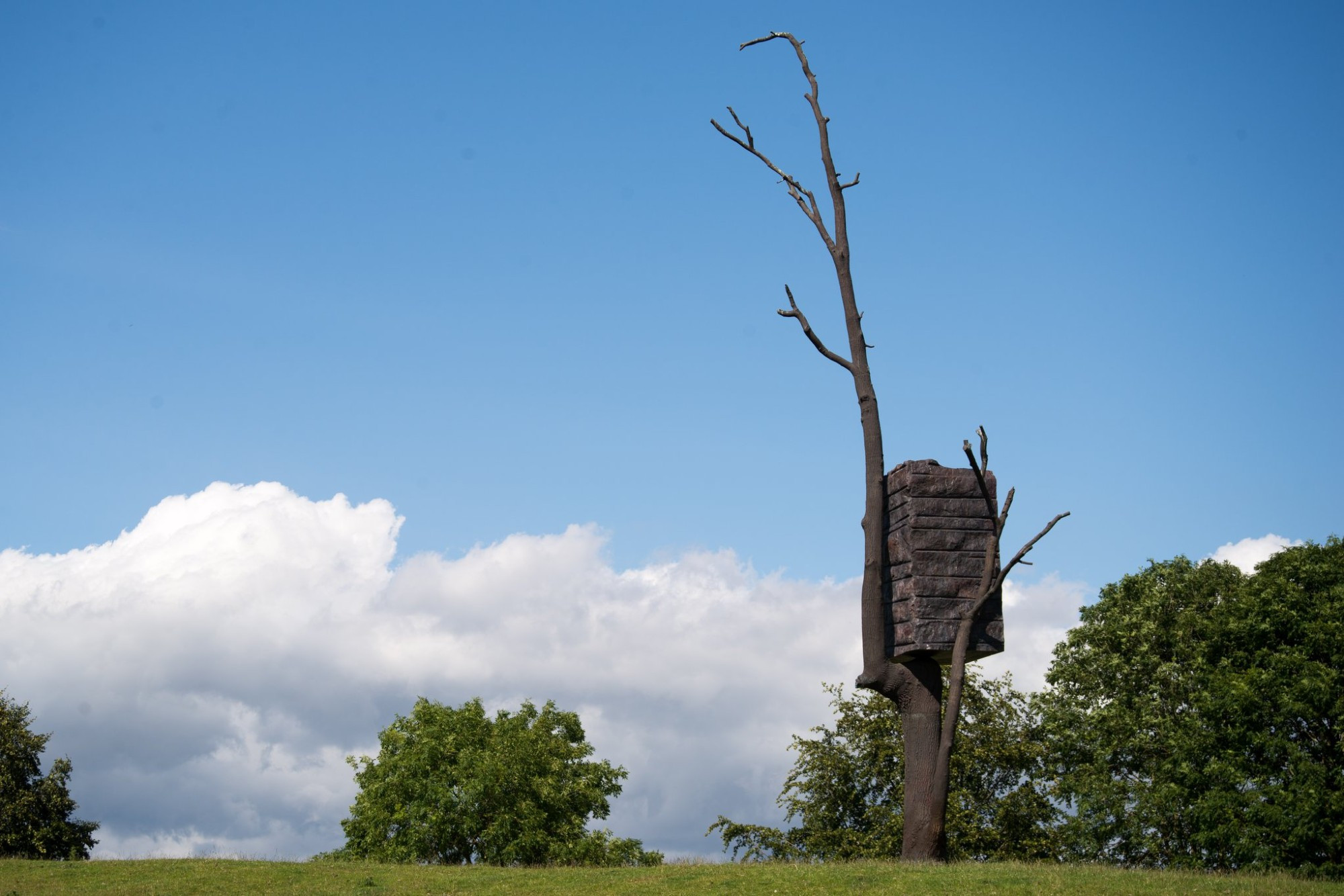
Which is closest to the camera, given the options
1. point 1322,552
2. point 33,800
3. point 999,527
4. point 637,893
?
point 637,893

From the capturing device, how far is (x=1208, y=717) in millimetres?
36375

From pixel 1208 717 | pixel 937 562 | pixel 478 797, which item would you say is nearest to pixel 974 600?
pixel 937 562

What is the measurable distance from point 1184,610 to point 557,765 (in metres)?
26.5

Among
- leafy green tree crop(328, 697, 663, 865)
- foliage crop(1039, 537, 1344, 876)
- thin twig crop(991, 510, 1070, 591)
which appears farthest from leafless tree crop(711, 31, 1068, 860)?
leafy green tree crop(328, 697, 663, 865)

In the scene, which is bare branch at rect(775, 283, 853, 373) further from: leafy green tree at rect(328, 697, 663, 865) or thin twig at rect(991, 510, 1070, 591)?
leafy green tree at rect(328, 697, 663, 865)

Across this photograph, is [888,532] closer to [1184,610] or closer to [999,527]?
[999,527]

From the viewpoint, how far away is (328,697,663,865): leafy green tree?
44594mm

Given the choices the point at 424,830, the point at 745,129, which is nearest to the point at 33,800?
the point at 424,830

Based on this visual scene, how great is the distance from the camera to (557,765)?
49656 mm

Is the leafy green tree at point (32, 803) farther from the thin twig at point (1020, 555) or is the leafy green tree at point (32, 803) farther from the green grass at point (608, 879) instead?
the thin twig at point (1020, 555)

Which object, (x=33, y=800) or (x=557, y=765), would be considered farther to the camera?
(x=557, y=765)

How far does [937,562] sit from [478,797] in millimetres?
27349

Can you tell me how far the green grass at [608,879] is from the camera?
63.5 feet

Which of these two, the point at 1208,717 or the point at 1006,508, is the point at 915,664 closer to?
the point at 1006,508
